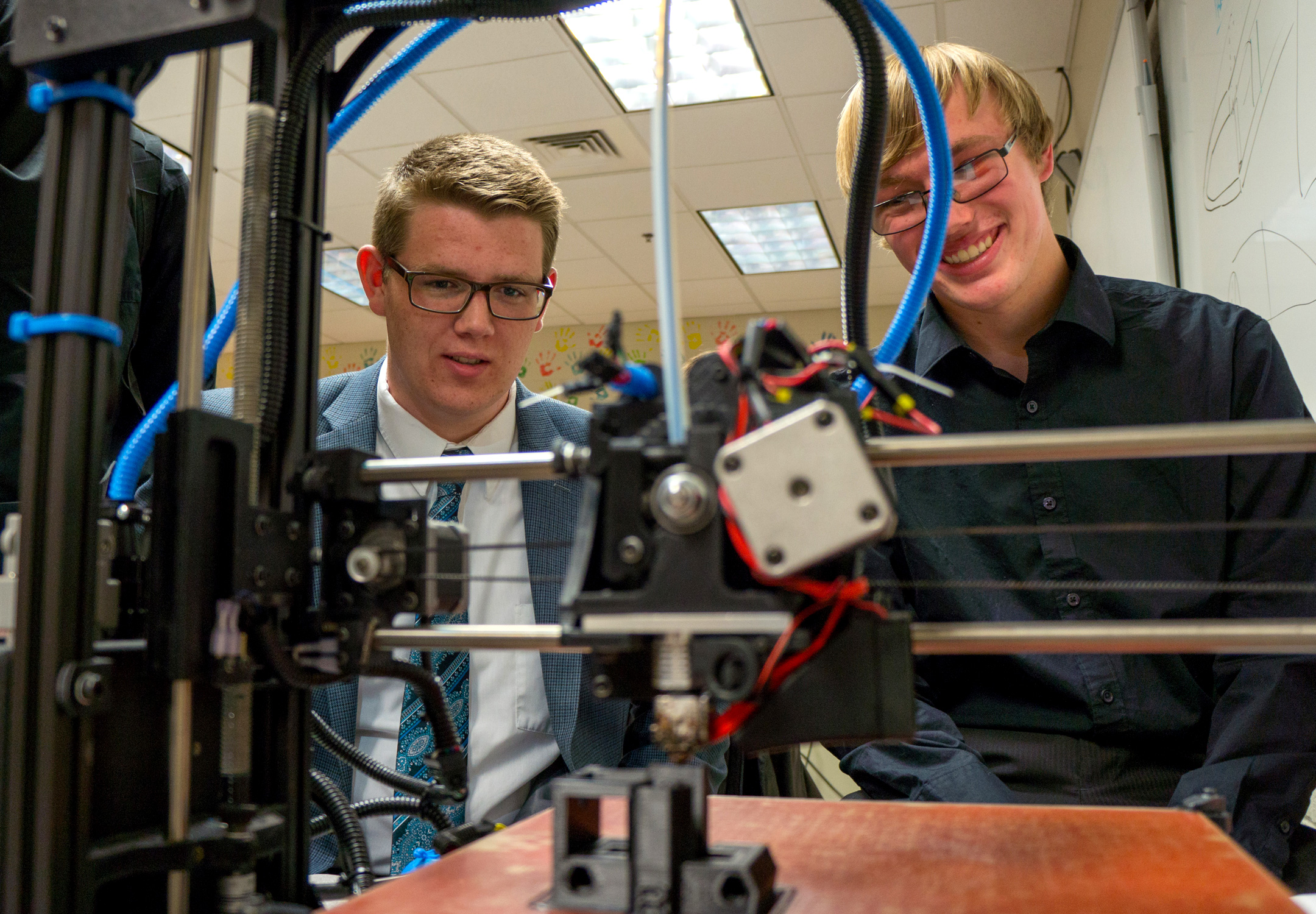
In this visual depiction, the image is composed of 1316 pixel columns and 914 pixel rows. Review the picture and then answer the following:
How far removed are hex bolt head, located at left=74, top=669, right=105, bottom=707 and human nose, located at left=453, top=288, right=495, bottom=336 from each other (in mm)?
944

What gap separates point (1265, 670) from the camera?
1104mm

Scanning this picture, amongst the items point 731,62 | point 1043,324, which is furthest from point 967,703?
point 731,62

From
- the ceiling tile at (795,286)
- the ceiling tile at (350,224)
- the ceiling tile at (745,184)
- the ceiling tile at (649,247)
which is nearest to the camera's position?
the ceiling tile at (745,184)

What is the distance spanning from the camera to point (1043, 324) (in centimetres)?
137

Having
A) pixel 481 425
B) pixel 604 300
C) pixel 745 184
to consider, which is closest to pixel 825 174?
pixel 745 184

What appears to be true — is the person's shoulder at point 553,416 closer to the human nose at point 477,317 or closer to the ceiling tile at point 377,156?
the human nose at point 477,317

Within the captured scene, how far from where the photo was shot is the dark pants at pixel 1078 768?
1.14m

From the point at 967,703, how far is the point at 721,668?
2.70 ft

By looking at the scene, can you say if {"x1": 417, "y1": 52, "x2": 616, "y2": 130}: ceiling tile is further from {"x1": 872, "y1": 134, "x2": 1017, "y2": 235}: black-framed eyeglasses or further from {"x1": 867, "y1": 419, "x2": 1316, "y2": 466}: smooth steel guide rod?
{"x1": 867, "y1": 419, "x2": 1316, "y2": 466}: smooth steel guide rod

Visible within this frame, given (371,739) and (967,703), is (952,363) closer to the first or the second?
(967,703)

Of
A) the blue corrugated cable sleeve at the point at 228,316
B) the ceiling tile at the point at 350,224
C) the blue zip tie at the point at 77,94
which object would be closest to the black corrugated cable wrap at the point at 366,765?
the blue corrugated cable sleeve at the point at 228,316

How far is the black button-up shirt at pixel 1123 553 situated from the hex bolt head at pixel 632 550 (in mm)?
715

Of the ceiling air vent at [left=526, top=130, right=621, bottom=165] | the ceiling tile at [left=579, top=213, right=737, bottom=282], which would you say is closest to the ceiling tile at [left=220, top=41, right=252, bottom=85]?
the ceiling air vent at [left=526, top=130, right=621, bottom=165]

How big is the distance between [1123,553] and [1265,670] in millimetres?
193
